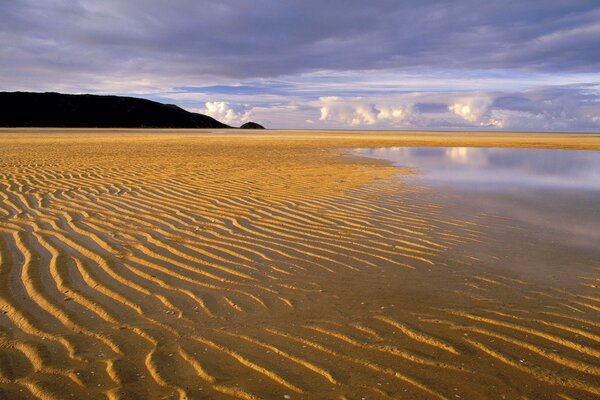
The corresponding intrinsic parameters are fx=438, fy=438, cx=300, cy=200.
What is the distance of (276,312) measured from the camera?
3789 millimetres

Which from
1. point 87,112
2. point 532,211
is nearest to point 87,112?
point 87,112

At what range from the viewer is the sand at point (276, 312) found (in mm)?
2803

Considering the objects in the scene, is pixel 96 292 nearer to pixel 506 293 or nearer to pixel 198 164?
pixel 506 293

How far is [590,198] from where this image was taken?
383 inches

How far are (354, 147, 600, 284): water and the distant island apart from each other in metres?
124

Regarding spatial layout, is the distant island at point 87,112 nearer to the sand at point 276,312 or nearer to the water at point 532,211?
the water at point 532,211

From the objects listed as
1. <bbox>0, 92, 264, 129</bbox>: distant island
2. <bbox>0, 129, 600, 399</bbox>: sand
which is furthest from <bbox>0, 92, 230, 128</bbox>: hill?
<bbox>0, 129, 600, 399</bbox>: sand

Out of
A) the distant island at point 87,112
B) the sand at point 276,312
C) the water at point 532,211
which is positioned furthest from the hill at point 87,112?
the sand at point 276,312

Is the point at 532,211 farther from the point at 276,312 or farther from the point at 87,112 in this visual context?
the point at 87,112

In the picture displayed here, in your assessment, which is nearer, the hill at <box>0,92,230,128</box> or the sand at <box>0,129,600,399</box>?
the sand at <box>0,129,600,399</box>

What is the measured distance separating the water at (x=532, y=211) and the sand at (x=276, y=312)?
0.37 meters

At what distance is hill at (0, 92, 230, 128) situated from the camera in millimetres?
120250

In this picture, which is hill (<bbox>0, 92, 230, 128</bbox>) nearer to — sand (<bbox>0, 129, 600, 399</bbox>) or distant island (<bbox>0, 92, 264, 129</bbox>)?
distant island (<bbox>0, 92, 264, 129</bbox>)

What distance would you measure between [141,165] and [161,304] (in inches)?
477
